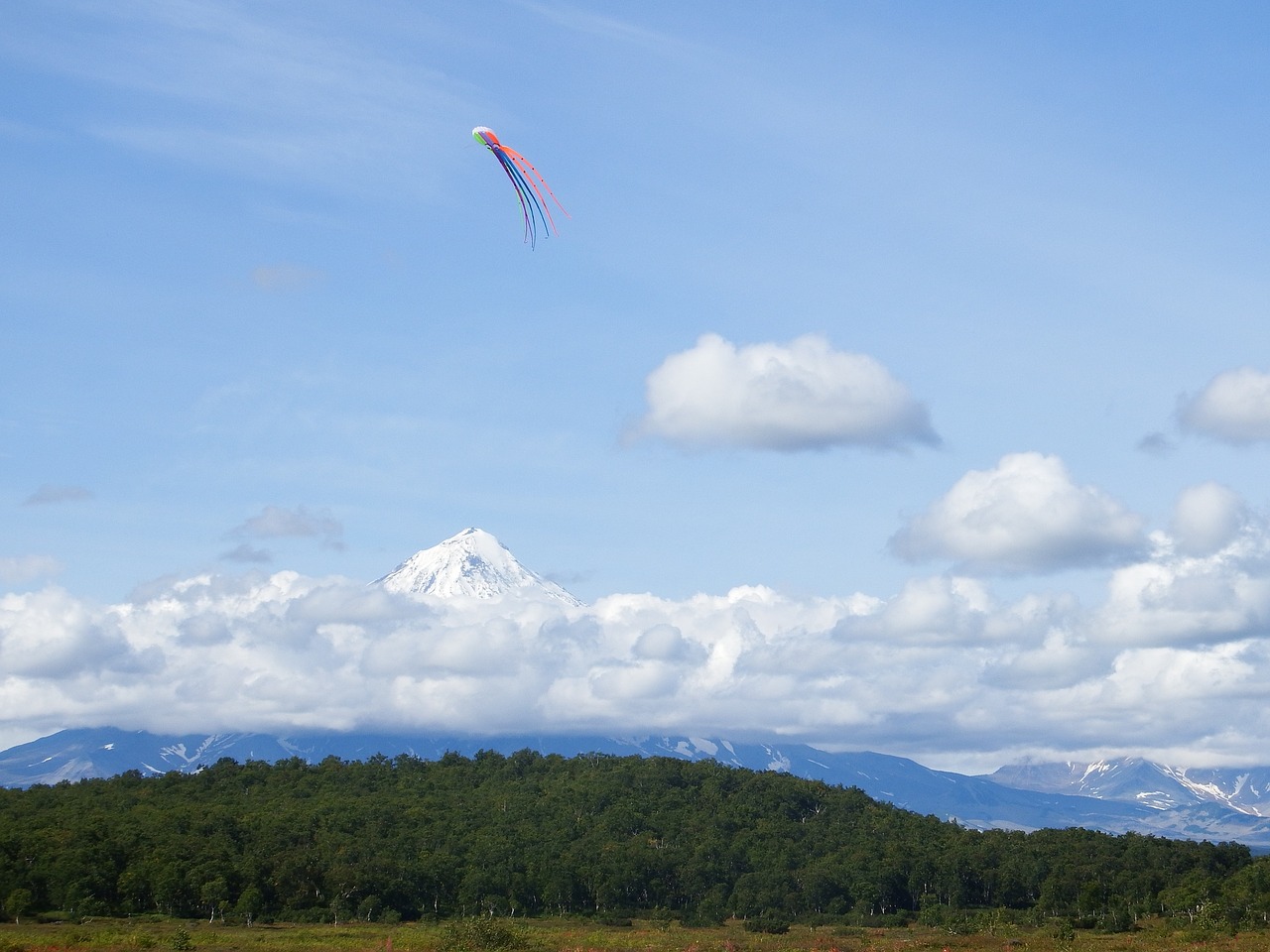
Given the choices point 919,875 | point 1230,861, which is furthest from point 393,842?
point 1230,861

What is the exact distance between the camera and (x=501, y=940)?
334 ft

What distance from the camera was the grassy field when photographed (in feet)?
332

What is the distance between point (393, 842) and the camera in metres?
195

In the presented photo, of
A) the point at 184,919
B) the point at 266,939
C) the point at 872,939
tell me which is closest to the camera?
the point at 266,939

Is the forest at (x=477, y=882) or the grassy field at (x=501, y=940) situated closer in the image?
the grassy field at (x=501, y=940)

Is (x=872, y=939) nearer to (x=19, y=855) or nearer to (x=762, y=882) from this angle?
(x=762, y=882)

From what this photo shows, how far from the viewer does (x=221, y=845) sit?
556ft

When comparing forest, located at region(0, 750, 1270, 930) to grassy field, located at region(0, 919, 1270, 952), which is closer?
grassy field, located at region(0, 919, 1270, 952)

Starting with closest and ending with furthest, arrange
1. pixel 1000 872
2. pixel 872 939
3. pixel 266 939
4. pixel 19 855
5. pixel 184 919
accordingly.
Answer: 1. pixel 266 939
2. pixel 872 939
3. pixel 184 919
4. pixel 19 855
5. pixel 1000 872

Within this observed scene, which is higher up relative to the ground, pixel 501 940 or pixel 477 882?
pixel 477 882

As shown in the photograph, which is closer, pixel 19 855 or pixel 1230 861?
pixel 19 855

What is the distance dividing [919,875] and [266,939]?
105459 millimetres

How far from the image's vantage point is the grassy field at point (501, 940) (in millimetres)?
101312

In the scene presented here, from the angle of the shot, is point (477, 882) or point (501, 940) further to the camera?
point (477, 882)
